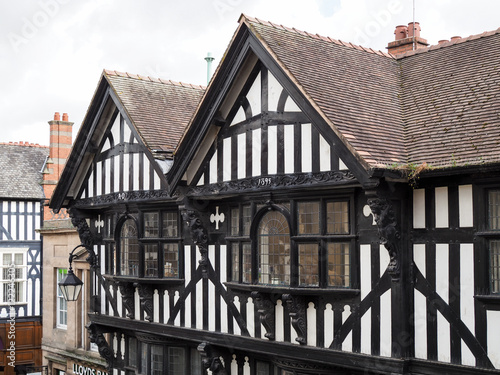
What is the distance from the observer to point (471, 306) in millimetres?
9789

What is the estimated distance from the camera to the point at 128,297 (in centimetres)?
1584

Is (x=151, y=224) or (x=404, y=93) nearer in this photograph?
(x=404, y=93)

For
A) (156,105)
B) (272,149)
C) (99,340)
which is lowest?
(99,340)

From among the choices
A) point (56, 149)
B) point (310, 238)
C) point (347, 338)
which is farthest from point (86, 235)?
point (56, 149)

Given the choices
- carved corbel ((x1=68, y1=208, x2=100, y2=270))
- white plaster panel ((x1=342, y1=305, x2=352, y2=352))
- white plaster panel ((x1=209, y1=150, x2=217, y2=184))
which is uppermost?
white plaster panel ((x1=209, y1=150, x2=217, y2=184))

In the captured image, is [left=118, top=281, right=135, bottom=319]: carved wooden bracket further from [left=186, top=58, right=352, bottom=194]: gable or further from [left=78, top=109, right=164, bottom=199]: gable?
[left=186, top=58, right=352, bottom=194]: gable

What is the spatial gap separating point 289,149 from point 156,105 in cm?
504

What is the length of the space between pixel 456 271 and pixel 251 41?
193 inches

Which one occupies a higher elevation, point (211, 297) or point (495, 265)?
point (495, 265)

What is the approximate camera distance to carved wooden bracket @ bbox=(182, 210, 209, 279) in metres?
13.6

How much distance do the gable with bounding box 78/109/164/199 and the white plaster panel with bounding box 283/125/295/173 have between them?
3.22 metres

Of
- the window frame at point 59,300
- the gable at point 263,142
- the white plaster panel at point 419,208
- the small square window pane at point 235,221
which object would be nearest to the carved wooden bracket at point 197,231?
the gable at point 263,142

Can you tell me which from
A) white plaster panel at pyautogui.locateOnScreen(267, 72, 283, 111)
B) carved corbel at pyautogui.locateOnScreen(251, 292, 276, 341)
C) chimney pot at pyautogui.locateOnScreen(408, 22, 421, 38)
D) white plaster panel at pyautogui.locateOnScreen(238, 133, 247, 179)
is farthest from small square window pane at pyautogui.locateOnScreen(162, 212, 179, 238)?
chimney pot at pyautogui.locateOnScreen(408, 22, 421, 38)

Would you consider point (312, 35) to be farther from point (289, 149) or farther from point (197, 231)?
point (197, 231)
